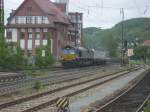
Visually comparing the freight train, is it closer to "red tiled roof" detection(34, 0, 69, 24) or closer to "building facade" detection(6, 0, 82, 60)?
"building facade" detection(6, 0, 82, 60)

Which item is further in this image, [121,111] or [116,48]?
[116,48]

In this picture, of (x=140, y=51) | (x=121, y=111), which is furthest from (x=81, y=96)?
(x=140, y=51)

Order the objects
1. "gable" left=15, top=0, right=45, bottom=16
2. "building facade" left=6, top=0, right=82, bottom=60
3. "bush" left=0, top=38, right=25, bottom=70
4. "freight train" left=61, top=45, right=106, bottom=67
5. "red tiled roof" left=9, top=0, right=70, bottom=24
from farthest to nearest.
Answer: "red tiled roof" left=9, top=0, right=70, bottom=24 → "gable" left=15, top=0, right=45, bottom=16 → "building facade" left=6, top=0, right=82, bottom=60 → "freight train" left=61, top=45, right=106, bottom=67 → "bush" left=0, top=38, right=25, bottom=70

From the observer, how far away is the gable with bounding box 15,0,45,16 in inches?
4218

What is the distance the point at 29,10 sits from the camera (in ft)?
353

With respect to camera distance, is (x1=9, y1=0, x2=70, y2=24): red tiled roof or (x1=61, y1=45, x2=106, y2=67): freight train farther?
(x1=9, y1=0, x2=70, y2=24): red tiled roof

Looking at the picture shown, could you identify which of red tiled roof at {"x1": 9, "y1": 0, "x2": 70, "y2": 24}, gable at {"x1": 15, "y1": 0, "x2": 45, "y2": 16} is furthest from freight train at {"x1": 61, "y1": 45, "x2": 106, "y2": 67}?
gable at {"x1": 15, "y1": 0, "x2": 45, "y2": 16}

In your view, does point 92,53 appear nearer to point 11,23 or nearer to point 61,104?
point 11,23

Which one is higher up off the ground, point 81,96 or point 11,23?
point 11,23

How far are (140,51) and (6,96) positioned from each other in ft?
375

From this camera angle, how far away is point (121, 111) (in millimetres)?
19141

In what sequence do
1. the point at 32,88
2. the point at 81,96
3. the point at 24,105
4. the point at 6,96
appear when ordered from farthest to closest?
1. the point at 32,88
2. the point at 81,96
3. the point at 6,96
4. the point at 24,105

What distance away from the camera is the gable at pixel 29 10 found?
4218 inches

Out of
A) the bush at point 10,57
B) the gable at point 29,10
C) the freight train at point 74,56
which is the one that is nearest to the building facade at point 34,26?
the gable at point 29,10
